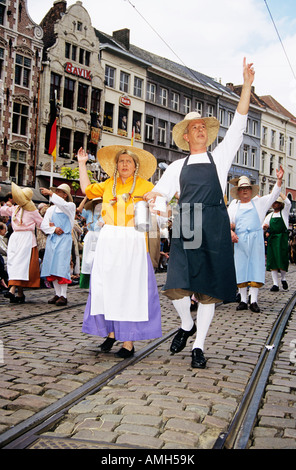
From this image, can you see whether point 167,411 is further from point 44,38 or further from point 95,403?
point 44,38

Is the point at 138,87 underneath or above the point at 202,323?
above

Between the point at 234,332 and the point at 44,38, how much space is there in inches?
1206

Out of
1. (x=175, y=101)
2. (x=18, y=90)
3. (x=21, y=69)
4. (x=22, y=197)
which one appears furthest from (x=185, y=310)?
(x=175, y=101)

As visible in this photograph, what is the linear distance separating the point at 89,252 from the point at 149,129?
3101 centimetres

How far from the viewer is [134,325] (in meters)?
4.45

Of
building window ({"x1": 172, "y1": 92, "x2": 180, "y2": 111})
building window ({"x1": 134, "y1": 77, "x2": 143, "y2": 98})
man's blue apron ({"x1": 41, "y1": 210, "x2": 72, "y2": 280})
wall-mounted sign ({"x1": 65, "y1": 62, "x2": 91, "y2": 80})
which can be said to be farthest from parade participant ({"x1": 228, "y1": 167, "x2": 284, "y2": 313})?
building window ({"x1": 172, "y1": 92, "x2": 180, "y2": 111})

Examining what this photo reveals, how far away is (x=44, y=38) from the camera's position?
106 feet

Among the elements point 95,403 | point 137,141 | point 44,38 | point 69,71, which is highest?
point 44,38

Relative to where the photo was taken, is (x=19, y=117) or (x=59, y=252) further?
(x=19, y=117)

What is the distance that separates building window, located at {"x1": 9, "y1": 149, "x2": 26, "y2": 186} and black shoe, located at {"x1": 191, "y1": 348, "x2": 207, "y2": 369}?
1020 inches

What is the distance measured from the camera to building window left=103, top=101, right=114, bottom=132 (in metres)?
35.3

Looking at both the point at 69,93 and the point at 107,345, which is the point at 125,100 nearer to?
the point at 69,93

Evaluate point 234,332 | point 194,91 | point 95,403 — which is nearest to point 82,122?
point 194,91

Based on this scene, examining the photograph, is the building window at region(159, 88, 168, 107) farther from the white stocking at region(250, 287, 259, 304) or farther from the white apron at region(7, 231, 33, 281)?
the white stocking at region(250, 287, 259, 304)
